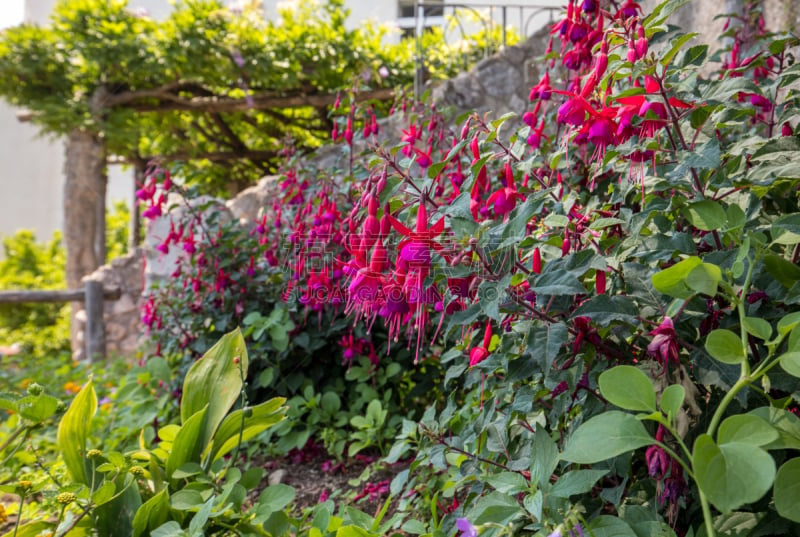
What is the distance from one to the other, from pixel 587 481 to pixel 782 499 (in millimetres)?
268

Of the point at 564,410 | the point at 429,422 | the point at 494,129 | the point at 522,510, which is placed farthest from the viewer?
the point at 429,422

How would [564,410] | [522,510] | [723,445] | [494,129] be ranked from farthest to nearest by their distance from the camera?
[494,129] < [564,410] < [522,510] < [723,445]

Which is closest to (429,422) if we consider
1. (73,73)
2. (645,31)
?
(645,31)

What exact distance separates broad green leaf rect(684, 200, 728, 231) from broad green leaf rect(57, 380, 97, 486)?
131cm

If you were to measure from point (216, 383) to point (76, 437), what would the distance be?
0.33 m

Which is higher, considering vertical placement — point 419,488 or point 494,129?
point 494,129

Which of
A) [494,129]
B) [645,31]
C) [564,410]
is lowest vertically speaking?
[564,410]

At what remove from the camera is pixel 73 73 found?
5277 millimetres

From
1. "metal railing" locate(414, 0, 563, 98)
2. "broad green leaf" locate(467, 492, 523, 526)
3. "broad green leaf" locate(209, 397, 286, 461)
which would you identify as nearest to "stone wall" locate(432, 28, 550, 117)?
"metal railing" locate(414, 0, 563, 98)

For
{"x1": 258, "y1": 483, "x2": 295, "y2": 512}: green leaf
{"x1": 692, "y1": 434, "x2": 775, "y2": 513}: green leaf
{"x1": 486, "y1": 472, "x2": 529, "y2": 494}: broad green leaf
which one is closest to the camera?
{"x1": 692, "y1": 434, "x2": 775, "y2": 513}: green leaf

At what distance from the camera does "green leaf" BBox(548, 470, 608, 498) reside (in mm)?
887

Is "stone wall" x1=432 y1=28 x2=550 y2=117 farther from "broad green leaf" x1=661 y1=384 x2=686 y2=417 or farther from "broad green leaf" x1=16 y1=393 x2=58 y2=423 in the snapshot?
"broad green leaf" x1=661 y1=384 x2=686 y2=417

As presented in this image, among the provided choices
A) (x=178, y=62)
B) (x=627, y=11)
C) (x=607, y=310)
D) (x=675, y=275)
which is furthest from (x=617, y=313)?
(x=178, y=62)

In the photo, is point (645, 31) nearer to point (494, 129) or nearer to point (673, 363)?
point (494, 129)
